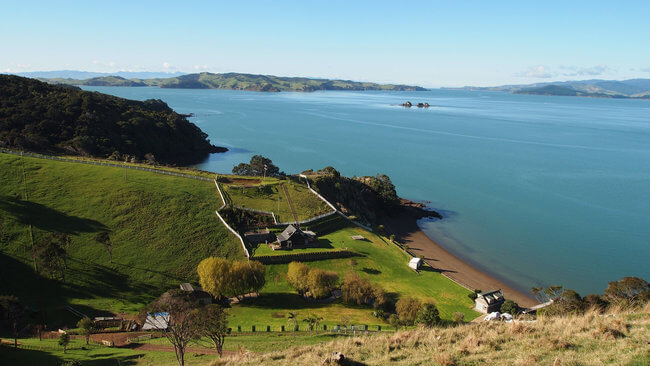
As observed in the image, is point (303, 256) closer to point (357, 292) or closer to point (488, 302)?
point (357, 292)

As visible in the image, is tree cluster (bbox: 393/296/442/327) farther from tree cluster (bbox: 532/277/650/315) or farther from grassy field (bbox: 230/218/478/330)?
tree cluster (bbox: 532/277/650/315)

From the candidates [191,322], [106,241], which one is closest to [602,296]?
[191,322]

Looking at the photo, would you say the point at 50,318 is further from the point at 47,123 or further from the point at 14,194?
the point at 47,123

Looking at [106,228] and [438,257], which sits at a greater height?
[106,228]

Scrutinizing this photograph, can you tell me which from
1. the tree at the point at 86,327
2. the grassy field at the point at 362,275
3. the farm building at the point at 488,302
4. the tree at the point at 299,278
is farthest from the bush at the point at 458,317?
the tree at the point at 86,327

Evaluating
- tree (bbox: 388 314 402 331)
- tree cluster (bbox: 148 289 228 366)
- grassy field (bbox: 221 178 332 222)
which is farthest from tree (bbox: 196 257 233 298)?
grassy field (bbox: 221 178 332 222)

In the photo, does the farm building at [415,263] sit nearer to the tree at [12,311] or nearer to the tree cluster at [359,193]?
the tree cluster at [359,193]
